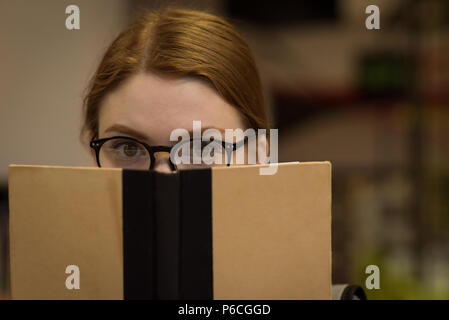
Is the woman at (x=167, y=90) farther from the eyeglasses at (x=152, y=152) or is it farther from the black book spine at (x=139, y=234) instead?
the black book spine at (x=139, y=234)

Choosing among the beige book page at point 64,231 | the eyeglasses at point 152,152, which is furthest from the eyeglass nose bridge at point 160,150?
the beige book page at point 64,231

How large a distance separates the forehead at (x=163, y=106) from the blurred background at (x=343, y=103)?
149 cm

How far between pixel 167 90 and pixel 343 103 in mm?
2500

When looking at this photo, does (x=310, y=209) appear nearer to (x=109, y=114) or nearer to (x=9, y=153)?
(x=109, y=114)

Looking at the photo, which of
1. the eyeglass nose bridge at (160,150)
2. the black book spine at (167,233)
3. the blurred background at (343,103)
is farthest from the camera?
the blurred background at (343,103)

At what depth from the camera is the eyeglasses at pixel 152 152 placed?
2.71ft

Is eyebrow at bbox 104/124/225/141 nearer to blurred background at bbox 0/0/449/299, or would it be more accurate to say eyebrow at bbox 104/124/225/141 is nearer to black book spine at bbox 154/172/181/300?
black book spine at bbox 154/172/181/300

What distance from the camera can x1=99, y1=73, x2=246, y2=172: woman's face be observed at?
2.71 ft

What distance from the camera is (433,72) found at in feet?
9.57

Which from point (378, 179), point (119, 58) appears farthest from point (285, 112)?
point (119, 58)

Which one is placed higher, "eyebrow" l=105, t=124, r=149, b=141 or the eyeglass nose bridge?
"eyebrow" l=105, t=124, r=149, b=141

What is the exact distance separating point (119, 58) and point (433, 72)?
2509mm

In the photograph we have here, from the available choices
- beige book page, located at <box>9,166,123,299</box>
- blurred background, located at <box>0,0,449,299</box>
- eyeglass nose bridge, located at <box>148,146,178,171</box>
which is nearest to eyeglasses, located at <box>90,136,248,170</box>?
eyeglass nose bridge, located at <box>148,146,178,171</box>

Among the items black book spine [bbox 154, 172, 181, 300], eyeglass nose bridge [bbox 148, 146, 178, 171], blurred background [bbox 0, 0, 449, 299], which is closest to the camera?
black book spine [bbox 154, 172, 181, 300]
